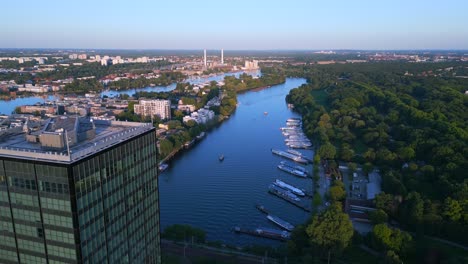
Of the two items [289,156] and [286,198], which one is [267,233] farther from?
[289,156]

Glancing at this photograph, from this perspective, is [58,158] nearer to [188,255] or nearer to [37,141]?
[37,141]

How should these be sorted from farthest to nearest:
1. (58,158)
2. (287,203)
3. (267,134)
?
(267,134) → (287,203) → (58,158)

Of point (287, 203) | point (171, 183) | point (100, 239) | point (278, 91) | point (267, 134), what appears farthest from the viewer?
point (278, 91)

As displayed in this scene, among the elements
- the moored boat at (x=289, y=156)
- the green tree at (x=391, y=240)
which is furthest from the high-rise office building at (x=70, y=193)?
the moored boat at (x=289, y=156)

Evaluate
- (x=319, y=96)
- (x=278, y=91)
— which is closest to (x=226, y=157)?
(x=319, y=96)

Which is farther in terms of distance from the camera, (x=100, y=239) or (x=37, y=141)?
(x=37, y=141)
